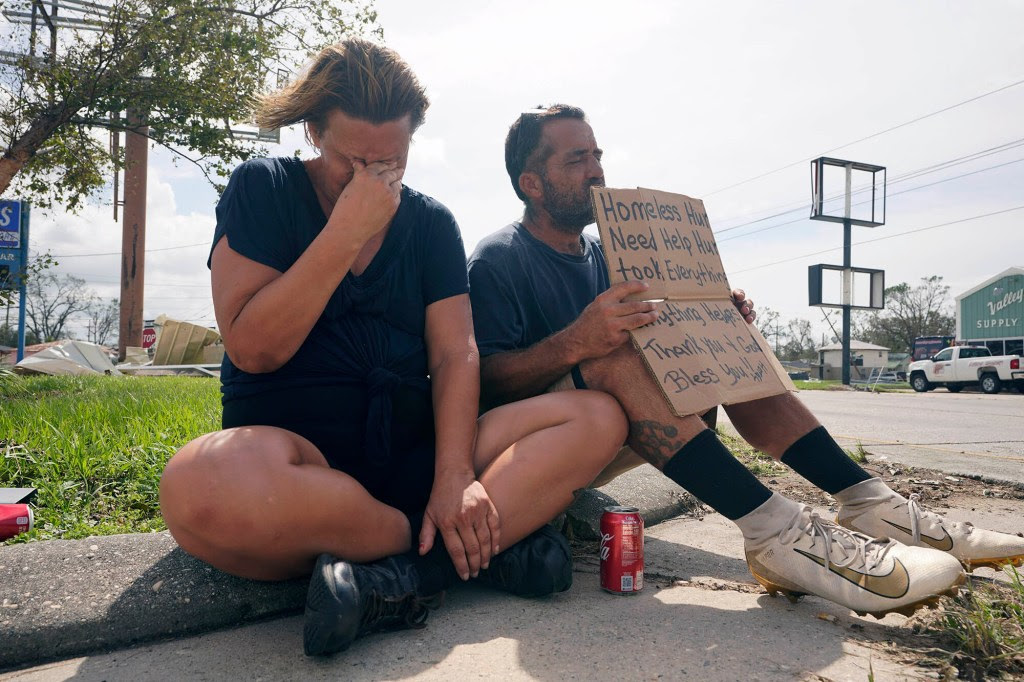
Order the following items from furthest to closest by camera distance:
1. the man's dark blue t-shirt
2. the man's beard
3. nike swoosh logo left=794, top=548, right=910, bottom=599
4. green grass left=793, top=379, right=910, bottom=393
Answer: green grass left=793, top=379, right=910, bottom=393 → the man's beard → the man's dark blue t-shirt → nike swoosh logo left=794, top=548, right=910, bottom=599

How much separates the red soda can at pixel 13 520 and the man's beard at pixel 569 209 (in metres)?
1.97

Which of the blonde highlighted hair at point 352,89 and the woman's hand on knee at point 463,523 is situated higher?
the blonde highlighted hair at point 352,89

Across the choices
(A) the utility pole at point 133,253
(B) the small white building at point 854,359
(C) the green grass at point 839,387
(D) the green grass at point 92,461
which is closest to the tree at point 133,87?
(D) the green grass at point 92,461

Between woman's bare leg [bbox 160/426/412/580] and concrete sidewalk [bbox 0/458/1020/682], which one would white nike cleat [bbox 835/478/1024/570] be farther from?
woman's bare leg [bbox 160/426/412/580]

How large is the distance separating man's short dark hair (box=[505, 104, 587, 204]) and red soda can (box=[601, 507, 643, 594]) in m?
1.41

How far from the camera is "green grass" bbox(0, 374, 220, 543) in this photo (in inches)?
92.4

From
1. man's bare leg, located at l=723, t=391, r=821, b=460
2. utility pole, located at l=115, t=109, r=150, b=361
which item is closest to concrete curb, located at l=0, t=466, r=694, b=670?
man's bare leg, located at l=723, t=391, r=821, b=460

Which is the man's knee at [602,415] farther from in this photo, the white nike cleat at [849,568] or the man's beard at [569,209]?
the man's beard at [569,209]

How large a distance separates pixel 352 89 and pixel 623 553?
53.9 inches

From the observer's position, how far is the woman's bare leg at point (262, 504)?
148 centimetres

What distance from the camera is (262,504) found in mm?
1481

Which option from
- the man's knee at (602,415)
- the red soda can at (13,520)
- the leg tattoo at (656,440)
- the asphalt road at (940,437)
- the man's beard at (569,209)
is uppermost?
the man's beard at (569,209)

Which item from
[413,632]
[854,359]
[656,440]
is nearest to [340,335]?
[413,632]

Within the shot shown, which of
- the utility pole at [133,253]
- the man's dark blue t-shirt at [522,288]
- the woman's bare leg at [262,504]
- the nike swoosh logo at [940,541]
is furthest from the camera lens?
the utility pole at [133,253]
